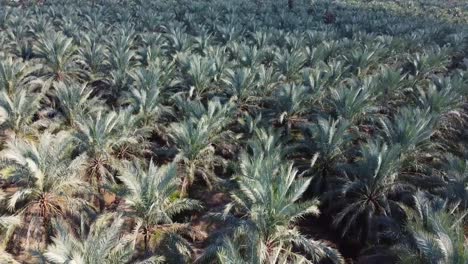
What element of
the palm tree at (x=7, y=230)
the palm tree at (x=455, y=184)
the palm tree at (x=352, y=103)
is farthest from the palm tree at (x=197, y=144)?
the palm tree at (x=455, y=184)

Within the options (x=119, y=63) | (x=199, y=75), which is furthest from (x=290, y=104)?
(x=119, y=63)

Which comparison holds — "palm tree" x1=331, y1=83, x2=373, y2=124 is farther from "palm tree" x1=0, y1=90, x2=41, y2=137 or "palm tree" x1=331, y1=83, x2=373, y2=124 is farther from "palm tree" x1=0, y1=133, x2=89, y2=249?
"palm tree" x1=0, y1=90, x2=41, y2=137

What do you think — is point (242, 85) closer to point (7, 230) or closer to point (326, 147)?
point (326, 147)

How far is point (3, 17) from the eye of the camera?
113 ft

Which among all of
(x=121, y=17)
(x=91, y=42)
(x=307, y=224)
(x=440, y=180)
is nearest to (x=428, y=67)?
(x=440, y=180)

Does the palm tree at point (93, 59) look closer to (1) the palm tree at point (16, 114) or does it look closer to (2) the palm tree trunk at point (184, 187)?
(1) the palm tree at point (16, 114)

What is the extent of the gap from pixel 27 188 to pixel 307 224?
9.71 meters

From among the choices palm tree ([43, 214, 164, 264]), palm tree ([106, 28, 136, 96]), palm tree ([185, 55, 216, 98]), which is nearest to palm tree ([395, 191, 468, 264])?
palm tree ([43, 214, 164, 264])

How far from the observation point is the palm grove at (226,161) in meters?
11.9

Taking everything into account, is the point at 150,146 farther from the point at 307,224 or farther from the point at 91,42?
the point at 91,42

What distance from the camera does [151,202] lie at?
12.6m

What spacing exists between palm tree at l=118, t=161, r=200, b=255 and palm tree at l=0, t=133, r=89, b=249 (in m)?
1.82

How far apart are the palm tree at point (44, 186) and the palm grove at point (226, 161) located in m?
0.05

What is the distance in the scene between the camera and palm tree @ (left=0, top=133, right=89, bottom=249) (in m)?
12.9
